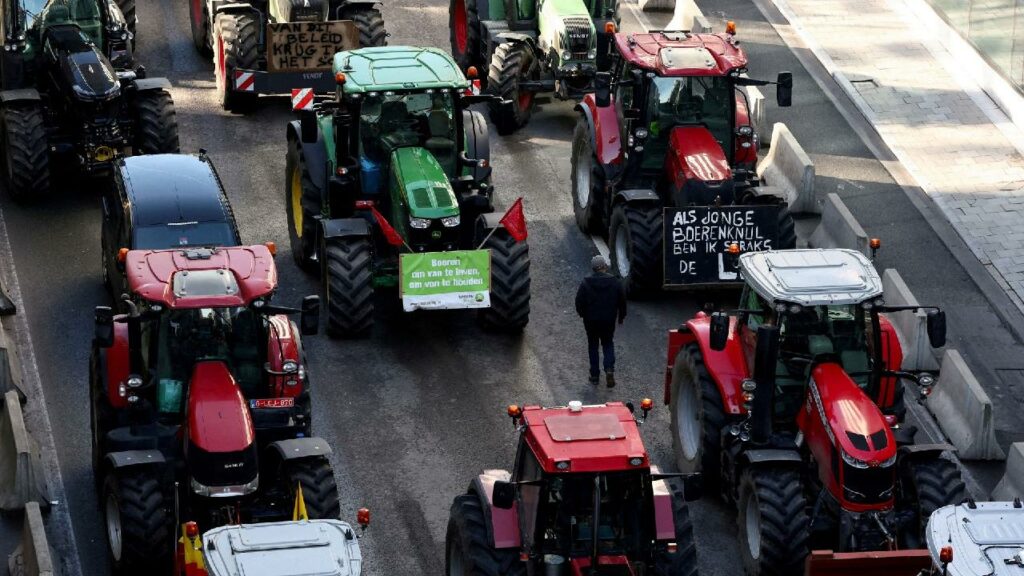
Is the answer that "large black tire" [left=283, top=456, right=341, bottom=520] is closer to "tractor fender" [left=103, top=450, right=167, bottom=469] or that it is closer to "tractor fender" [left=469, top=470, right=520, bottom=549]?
"tractor fender" [left=103, top=450, right=167, bottom=469]

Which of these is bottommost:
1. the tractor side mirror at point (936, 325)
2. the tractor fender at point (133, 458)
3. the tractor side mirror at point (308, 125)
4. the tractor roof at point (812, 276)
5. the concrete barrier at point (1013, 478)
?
the concrete barrier at point (1013, 478)

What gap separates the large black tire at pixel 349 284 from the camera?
23.3 meters

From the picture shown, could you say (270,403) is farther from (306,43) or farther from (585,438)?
(306,43)

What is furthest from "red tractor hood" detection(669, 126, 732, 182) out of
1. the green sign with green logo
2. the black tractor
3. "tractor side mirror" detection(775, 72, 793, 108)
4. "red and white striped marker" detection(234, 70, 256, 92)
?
"red and white striped marker" detection(234, 70, 256, 92)

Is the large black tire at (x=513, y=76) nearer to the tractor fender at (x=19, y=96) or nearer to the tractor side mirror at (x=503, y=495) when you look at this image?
the tractor fender at (x=19, y=96)

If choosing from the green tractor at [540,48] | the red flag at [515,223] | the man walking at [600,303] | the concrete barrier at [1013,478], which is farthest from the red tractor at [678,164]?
the concrete barrier at [1013,478]

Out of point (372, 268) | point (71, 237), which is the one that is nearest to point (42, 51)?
point (71, 237)

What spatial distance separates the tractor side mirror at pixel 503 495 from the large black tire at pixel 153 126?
11672 millimetres

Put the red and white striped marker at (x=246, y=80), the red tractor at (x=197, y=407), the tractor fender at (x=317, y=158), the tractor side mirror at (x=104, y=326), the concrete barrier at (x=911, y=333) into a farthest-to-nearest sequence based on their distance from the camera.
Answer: the red and white striped marker at (x=246, y=80) < the tractor fender at (x=317, y=158) < the concrete barrier at (x=911, y=333) < the tractor side mirror at (x=104, y=326) < the red tractor at (x=197, y=407)

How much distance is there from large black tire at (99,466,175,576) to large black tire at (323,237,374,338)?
17.4 feet

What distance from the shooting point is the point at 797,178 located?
27.6 m

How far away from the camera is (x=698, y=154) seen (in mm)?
24938

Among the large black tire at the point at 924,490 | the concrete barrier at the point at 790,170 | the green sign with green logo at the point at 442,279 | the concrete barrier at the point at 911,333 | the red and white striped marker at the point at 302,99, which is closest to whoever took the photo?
the large black tire at the point at 924,490

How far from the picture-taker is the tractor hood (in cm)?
2350
